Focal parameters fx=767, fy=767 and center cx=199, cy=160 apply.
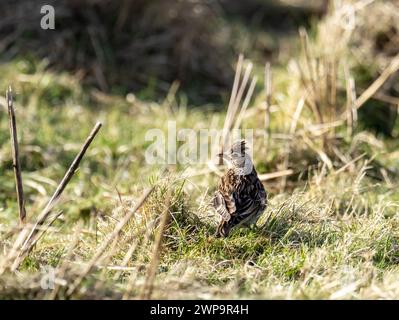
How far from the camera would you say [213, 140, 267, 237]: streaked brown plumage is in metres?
4.31

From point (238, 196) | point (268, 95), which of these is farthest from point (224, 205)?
point (268, 95)

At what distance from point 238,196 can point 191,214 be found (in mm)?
331

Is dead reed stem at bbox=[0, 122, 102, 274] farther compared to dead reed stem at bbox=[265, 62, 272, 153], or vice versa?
dead reed stem at bbox=[265, 62, 272, 153]

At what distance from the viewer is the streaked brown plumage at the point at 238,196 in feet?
14.1

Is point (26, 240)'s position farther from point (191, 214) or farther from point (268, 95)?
point (268, 95)

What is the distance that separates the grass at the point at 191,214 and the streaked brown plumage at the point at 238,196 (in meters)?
0.16

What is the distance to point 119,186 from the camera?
6.11 metres

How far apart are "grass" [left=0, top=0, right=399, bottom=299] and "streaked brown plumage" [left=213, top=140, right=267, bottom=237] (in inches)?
6.1

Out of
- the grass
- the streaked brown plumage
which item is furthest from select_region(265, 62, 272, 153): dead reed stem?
the streaked brown plumage

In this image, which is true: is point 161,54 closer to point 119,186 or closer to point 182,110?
point 182,110

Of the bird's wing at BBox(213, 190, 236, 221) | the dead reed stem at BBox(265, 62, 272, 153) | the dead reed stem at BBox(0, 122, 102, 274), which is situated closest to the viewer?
the dead reed stem at BBox(0, 122, 102, 274)

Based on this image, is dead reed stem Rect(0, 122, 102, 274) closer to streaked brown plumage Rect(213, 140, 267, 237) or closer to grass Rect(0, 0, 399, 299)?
grass Rect(0, 0, 399, 299)

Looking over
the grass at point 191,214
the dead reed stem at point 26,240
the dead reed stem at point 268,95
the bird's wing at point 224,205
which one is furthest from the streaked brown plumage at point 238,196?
the dead reed stem at point 268,95

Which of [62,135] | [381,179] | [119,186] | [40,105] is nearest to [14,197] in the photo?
[119,186]
